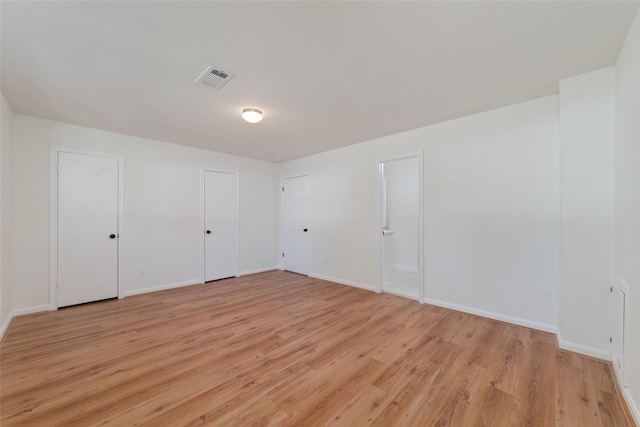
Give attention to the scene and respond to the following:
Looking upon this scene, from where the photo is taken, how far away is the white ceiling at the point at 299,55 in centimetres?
153

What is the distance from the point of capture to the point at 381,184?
13.3ft

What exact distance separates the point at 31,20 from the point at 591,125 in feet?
14.5

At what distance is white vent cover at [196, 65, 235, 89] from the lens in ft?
6.98

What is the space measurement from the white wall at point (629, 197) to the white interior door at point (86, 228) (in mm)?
5702

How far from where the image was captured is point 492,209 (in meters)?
2.95

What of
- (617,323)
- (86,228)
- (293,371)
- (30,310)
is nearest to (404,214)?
(617,323)

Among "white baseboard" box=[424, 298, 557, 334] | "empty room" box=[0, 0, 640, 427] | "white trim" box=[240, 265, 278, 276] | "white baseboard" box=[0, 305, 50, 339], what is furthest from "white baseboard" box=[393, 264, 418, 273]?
"white baseboard" box=[0, 305, 50, 339]

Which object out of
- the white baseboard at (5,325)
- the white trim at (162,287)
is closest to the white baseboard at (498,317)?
the white trim at (162,287)

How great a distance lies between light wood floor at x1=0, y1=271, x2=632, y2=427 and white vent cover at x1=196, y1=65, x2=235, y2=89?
8.43ft

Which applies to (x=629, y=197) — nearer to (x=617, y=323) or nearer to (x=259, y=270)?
(x=617, y=323)

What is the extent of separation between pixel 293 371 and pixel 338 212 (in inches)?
121

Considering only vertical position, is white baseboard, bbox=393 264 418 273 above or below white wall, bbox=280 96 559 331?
below

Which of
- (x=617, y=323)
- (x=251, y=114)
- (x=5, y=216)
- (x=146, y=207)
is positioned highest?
(x=251, y=114)

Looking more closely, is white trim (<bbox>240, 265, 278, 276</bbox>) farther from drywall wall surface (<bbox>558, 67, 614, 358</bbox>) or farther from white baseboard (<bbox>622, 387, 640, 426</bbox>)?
white baseboard (<bbox>622, 387, 640, 426</bbox>)
